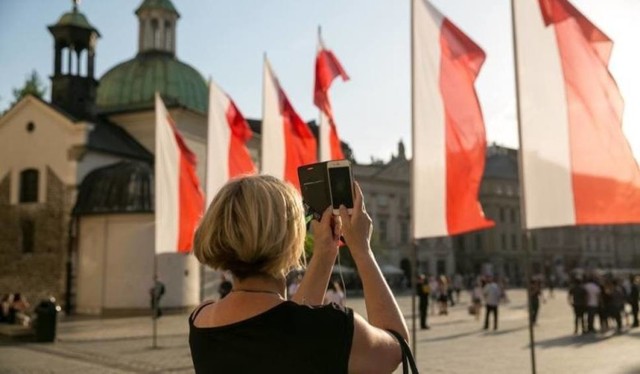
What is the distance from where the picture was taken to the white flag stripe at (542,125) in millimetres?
8414

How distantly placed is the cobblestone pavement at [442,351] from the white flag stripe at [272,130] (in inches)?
207

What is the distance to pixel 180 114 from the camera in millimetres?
36969

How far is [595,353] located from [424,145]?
27.9 feet

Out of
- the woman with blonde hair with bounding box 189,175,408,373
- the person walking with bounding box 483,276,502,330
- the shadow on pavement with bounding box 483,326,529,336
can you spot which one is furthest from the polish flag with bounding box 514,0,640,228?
the person walking with bounding box 483,276,502,330

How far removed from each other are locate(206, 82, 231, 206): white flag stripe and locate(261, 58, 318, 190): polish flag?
113cm

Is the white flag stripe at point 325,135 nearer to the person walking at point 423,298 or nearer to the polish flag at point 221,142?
the polish flag at point 221,142

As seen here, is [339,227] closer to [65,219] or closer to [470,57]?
[470,57]

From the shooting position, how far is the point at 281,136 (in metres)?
16.6

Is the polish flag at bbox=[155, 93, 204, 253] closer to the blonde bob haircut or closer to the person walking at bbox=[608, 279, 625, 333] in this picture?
the person walking at bbox=[608, 279, 625, 333]

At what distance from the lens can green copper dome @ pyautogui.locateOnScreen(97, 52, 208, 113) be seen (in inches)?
1531

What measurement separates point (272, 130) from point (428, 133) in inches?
284

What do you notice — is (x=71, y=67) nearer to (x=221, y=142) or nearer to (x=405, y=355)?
(x=221, y=142)

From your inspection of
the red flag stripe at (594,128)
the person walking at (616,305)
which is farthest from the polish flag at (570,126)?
the person walking at (616,305)

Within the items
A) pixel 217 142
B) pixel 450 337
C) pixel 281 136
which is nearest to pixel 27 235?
pixel 217 142
